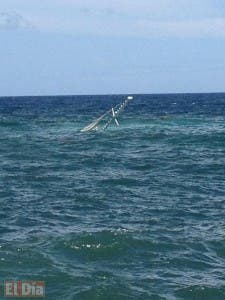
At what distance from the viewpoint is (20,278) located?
43.7 feet

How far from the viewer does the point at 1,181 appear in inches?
1013

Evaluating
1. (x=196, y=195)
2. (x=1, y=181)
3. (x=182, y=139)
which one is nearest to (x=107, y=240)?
(x=196, y=195)

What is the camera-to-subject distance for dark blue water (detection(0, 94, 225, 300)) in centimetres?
1324

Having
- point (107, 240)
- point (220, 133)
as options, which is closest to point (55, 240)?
point (107, 240)

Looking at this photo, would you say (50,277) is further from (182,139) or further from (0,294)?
(182,139)

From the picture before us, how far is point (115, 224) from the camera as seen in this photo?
17953 millimetres

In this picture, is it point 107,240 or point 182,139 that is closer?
point 107,240

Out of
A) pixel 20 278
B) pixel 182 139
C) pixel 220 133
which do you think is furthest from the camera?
pixel 220 133

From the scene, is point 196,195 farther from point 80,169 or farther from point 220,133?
point 220,133

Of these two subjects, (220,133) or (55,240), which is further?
(220,133)

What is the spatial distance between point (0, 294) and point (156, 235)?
235 inches

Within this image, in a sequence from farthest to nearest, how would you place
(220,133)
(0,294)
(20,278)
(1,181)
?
(220,133) → (1,181) → (20,278) → (0,294)

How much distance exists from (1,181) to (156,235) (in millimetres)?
11073

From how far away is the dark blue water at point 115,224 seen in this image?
13242mm
